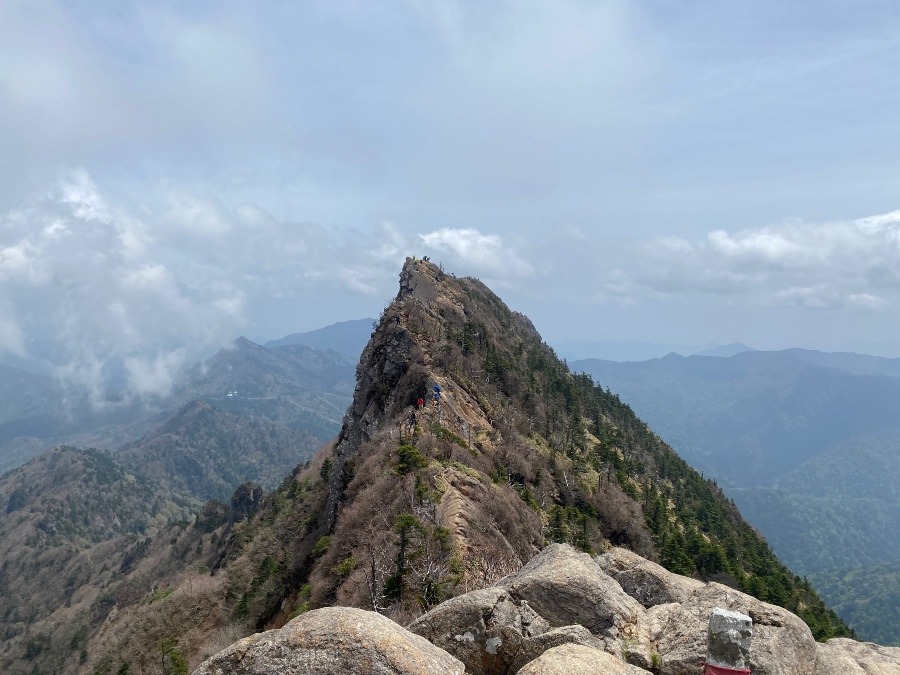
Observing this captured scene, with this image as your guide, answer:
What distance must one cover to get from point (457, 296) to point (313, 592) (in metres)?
130

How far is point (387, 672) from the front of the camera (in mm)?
11148

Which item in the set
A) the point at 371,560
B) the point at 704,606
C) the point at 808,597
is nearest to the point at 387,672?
the point at 704,606

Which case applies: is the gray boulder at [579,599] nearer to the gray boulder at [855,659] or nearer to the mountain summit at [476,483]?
the gray boulder at [855,659]

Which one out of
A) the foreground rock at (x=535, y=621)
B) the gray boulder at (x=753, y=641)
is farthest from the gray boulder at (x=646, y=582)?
the foreground rock at (x=535, y=621)

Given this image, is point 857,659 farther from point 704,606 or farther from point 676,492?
point 676,492

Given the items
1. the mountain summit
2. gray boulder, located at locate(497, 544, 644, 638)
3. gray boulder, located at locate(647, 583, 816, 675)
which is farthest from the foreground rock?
the mountain summit

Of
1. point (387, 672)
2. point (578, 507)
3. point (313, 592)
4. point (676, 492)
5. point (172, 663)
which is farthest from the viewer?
point (676, 492)

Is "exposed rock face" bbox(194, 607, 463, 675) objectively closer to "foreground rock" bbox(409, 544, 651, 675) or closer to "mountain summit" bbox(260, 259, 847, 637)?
"foreground rock" bbox(409, 544, 651, 675)

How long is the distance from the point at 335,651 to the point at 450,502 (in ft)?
145

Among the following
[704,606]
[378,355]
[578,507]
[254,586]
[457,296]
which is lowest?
[254,586]

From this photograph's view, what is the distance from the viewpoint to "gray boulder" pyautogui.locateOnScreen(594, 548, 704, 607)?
2069cm

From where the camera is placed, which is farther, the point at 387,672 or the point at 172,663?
the point at 172,663

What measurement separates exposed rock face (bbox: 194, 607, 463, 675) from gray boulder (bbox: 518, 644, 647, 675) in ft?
5.53

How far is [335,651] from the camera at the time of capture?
37.3 ft
